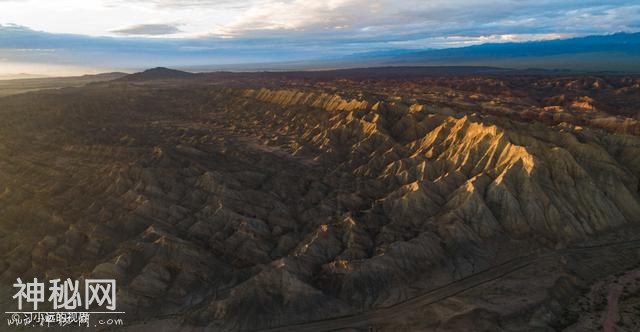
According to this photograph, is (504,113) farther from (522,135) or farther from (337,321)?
(337,321)

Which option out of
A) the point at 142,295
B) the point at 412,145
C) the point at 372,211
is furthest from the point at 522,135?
the point at 142,295

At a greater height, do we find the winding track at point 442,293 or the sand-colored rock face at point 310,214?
the sand-colored rock face at point 310,214

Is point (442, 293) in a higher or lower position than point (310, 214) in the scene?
lower

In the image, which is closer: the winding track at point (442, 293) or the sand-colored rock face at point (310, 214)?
the winding track at point (442, 293)

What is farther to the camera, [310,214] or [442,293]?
[310,214]
